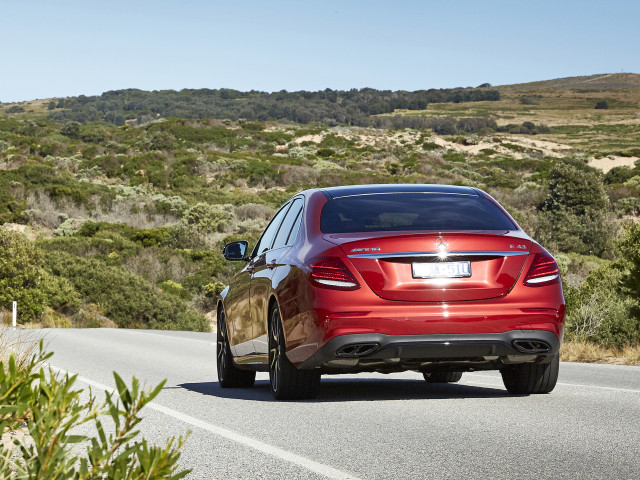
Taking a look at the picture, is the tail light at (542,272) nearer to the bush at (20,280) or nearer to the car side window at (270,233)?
the car side window at (270,233)

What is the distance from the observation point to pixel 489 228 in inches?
313

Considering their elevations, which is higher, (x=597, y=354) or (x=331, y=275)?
(x=331, y=275)

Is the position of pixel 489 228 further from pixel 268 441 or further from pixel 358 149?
pixel 358 149

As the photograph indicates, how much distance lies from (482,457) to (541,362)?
237cm

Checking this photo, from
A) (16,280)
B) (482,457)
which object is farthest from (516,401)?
(16,280)

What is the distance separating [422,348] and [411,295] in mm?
400

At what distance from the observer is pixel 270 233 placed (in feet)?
31.8

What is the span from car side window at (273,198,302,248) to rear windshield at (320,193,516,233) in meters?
0.51

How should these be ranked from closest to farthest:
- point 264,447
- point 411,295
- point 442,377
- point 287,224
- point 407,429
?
1. point 264,447
2. point 407,429
3. point 411,295
4. point 287,224
5. point 442,377

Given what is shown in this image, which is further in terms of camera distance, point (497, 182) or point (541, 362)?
point (497, 182)

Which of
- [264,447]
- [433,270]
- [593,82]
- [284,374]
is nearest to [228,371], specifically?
[284,374]

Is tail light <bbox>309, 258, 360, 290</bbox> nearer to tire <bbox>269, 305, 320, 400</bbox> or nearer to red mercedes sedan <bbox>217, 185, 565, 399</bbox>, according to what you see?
red mercedes sedan <bbox>217, 185, 565, 399</bbox>

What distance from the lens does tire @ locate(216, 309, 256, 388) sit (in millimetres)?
10086

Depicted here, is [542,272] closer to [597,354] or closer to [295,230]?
[295,230]
